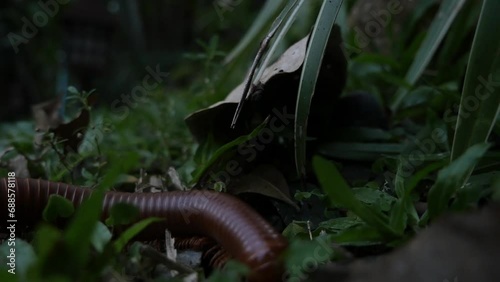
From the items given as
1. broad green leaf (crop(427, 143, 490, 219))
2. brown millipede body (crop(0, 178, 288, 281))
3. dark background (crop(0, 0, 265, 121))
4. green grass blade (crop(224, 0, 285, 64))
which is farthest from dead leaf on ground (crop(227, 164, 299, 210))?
dark background (crop(0, 0, 265, 121))

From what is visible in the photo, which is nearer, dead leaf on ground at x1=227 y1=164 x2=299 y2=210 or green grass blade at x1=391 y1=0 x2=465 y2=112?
dead leaf on ground at x1=227 y1=164 x2=299 y2=210

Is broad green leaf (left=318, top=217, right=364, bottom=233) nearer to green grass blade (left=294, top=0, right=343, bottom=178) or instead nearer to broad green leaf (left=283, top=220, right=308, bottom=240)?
broad green leaf (left=283, top=220, right=308, bottom=240)

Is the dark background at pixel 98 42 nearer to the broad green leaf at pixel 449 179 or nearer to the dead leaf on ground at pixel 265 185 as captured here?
the dead leaf on ground at pixel 265 185

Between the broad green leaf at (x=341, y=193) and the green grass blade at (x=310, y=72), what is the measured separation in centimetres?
26

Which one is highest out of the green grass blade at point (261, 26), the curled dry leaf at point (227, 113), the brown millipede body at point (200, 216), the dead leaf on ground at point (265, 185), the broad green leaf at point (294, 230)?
the green grass blade at point (261, 26)

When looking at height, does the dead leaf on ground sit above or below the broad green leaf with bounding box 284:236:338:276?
below

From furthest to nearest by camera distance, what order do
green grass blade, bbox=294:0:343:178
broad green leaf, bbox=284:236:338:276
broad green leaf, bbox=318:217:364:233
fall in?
green grass blade, bbox=294:0:343:178
broad green leaf, bbox=318:217:364:233
broad green leaf, bbox=284:236:338:276

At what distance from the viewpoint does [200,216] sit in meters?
0.97


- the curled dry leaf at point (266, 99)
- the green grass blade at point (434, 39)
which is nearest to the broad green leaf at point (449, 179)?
the curled dry leaf at point (266, 99)

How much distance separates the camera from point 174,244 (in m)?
1.01

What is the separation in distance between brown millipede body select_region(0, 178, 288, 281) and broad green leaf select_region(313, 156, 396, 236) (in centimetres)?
10

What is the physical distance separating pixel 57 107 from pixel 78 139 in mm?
306

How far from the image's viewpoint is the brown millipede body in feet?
2.65

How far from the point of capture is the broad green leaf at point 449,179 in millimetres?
865
